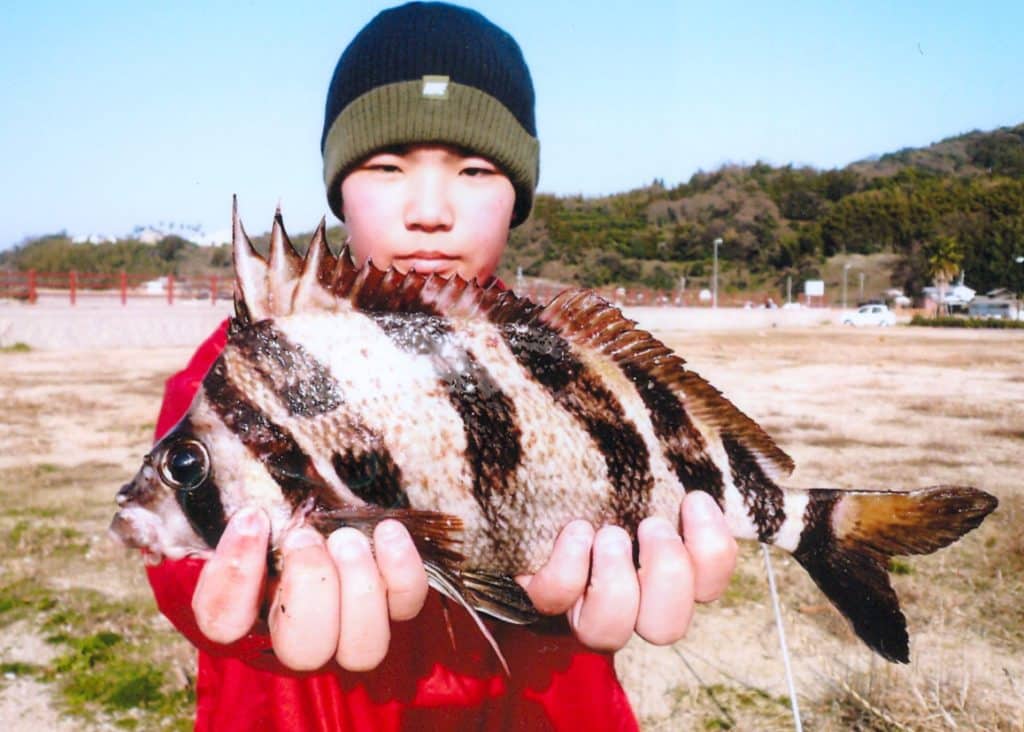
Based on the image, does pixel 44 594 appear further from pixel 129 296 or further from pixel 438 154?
pixel 129 296

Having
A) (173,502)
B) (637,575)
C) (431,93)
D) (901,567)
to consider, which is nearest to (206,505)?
(173,502)

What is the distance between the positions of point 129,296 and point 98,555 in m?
30.3

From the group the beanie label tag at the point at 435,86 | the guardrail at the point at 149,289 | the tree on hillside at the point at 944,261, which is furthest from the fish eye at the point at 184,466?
the tree on hillside at the point at 944,261

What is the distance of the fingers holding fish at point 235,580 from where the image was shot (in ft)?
5.49

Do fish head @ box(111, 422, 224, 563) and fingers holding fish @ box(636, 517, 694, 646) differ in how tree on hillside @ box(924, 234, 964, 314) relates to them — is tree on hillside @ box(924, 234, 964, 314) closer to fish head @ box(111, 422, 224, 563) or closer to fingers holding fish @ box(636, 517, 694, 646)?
fingers holding fish @ box(636, 517, 694, 646)

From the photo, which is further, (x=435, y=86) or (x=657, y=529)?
(x=435, y=86)

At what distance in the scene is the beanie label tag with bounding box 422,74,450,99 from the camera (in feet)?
9.64

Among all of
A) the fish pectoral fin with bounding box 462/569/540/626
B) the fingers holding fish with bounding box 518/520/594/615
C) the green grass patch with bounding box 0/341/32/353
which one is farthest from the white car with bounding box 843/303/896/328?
the fish pectoral fin with bounding box 462/569/540/626

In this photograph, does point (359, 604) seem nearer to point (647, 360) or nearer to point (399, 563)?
point (399, 563)

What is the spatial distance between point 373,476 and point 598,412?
0.58 m

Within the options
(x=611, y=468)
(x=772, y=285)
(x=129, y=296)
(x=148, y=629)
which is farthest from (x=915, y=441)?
(x=772, y=285)

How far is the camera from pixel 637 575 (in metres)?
1.98

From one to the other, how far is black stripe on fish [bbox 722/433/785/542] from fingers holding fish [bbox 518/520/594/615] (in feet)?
1.52

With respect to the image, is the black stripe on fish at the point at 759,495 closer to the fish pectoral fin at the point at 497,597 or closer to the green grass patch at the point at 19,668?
the fish pectoral fin at the point at 497,597
